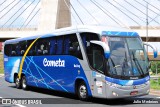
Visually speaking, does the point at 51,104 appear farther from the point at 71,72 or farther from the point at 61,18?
the point at 61,18

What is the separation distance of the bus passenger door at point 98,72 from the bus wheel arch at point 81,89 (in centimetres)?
64

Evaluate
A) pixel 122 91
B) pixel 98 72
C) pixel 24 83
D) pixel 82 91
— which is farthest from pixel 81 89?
pixel 24 83

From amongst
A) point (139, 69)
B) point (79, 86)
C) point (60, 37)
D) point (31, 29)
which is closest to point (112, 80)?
point (139, 69)

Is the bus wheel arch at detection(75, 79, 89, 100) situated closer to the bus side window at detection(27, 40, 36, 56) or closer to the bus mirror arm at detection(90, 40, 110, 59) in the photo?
the bus mirror arm at detection(90, 40, 110, 59)

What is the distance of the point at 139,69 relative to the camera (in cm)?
1316

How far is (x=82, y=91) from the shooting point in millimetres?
14172

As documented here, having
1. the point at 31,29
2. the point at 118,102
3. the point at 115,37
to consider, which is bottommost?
the point at 118,102

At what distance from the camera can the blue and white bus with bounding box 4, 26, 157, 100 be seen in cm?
1273

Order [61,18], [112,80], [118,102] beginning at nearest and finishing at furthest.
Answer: [112,80], [118,102], [61,18]

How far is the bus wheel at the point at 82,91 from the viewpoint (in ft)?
45.8

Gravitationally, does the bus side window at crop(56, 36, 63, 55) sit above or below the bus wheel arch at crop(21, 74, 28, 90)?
above

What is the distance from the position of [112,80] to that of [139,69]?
1241 mm

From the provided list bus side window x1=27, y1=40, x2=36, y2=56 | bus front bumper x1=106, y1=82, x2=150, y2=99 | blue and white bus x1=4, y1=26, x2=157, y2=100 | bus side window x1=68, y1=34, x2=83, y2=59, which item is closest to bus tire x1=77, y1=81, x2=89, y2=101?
blue and white bus x1=4, y1=26, x2=157, y2=100

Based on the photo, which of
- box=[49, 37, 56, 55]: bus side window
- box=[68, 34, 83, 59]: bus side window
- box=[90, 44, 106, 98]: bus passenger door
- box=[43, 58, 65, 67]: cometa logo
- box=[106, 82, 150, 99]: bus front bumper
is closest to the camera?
box=[106, 82, 150, 99]: bus front bumper
